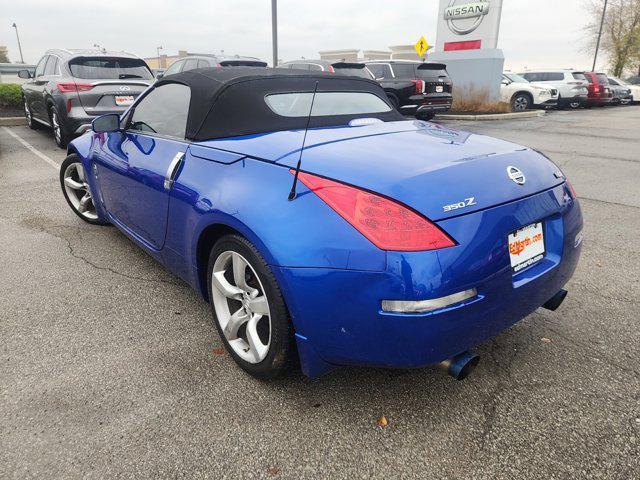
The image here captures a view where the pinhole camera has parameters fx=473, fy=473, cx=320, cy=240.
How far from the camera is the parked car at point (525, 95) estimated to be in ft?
65.4

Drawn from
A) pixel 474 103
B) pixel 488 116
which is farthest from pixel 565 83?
pixel 488 116

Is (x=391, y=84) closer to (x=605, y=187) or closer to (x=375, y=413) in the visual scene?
(x=605, y=187)

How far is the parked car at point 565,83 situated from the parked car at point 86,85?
64.3 feet

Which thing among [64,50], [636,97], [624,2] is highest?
[624,2]

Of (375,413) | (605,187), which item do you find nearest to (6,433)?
(375,413)

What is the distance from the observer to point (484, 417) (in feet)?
6.91

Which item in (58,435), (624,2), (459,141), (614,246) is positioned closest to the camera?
(58,435)

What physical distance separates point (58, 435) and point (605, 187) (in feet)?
22.6

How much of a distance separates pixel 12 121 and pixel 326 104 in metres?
12.7

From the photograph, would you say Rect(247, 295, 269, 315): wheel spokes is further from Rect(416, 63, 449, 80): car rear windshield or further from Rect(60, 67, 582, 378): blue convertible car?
Rect(416, 63, 449, 80): car rear windshield

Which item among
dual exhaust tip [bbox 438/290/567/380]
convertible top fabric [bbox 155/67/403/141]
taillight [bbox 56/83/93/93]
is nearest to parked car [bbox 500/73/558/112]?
taillight [bbox 56/83/93/93]

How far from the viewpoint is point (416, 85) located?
43.6 feet

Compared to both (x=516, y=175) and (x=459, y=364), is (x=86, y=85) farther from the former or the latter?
(x=459, y=364)

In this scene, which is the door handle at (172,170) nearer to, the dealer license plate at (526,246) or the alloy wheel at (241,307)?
the alloy wheel at (241,307)
